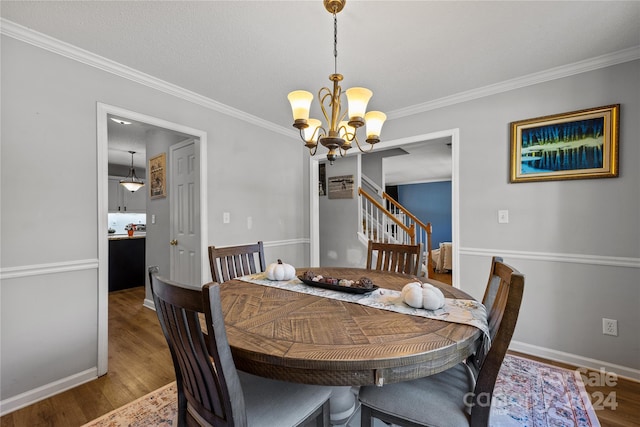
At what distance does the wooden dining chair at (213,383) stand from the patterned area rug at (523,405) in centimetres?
88

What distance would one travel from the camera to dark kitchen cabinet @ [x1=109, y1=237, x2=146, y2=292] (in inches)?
173

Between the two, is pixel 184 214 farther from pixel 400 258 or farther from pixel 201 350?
pixel 201 350

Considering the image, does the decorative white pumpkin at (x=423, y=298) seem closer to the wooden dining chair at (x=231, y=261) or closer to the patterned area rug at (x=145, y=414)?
the wooden dining chair at (x=231, y=261)

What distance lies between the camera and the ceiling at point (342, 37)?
1.60 m

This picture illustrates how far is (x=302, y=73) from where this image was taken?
90.1 inches

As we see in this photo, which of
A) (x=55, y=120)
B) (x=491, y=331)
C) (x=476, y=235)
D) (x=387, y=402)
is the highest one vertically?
(x=55, y=120)

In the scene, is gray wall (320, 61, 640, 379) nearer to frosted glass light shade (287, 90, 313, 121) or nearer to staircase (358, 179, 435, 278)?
staircase (358, 179, 435, 278)

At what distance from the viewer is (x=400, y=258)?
2250mm

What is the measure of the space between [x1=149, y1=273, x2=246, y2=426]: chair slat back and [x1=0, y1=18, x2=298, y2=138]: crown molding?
1980 mm

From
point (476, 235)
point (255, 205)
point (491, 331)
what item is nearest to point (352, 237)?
point (255, 205)

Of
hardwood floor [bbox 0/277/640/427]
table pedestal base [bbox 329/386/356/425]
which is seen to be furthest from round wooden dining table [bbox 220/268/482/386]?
hardwood floor [bbox 0/277/640/427]

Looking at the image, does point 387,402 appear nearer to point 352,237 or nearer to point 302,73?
point 302,73

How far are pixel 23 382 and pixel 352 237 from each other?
3.48 m

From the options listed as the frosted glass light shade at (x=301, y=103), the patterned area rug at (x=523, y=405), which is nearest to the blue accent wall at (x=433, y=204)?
the patterned area rug at (x=523, y=405)
